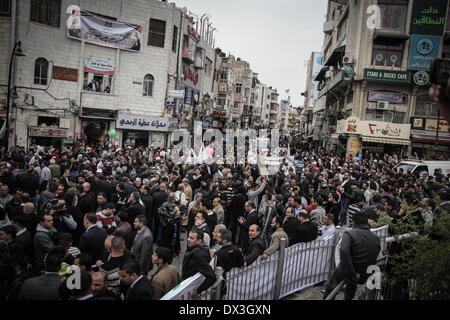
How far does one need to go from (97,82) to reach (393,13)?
2419 centimetres

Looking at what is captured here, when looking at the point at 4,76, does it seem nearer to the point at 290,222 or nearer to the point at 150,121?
the point at 150,121

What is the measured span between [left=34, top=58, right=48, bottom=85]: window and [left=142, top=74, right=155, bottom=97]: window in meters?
6.98

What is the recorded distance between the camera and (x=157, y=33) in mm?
26531

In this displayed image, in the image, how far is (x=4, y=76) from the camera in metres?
21.5

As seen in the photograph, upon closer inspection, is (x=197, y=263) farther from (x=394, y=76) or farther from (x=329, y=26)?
(x=329, y=26)

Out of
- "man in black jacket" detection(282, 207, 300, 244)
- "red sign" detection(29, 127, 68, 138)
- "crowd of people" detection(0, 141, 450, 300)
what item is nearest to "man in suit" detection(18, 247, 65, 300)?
"crowd of people" detection(0, 141, 450, 300)

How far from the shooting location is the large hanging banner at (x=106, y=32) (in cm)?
2342

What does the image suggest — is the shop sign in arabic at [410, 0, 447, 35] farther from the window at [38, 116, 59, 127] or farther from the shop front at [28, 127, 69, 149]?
the window at [38, 116, 59, 127]

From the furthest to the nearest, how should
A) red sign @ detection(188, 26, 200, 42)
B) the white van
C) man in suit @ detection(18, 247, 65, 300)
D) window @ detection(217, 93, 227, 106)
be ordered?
1. window @ detection(217, 93, 227, 106)
2. red sign @ detection(188, 26, 200, 42)
3. the white van
4. man in suit @ detection(18, 247, 65, 300)

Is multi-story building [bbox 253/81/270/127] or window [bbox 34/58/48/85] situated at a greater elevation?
multi-story building [bbox 253/81/270/127]

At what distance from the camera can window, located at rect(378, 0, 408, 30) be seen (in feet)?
87.9

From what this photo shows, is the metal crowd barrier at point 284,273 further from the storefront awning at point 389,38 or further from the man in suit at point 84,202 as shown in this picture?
the storefront awning at point 389,38

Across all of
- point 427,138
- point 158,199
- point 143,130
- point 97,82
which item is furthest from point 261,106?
point 158,199

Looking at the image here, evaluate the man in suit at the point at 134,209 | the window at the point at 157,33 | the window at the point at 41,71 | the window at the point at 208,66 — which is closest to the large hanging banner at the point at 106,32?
the window at the point at 157,33
